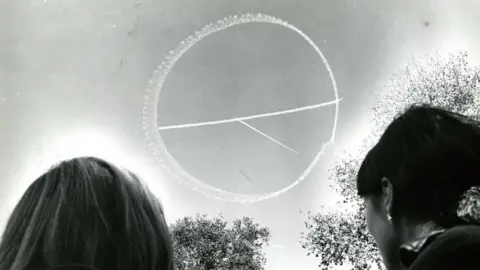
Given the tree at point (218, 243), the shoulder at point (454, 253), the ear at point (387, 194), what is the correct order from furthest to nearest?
1. the tree at point (218, 243)
2. the ear at point (387, 194)
3. the shoulder at point (454, 253)

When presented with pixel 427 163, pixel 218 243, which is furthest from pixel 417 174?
pixel 218 243

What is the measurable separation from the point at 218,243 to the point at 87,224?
33.2m

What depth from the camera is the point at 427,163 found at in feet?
6.48

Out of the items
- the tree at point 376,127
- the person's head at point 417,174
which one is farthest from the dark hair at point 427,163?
the tree at point 376,127

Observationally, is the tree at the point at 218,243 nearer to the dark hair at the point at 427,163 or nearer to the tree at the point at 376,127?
the tree at the point at 376,127

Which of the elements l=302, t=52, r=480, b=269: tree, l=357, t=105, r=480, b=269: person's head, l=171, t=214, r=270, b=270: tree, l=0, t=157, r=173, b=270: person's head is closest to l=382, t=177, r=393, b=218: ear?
l=357, t=105, r=480, b=269: person's head

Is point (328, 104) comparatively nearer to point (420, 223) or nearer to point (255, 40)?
point (255, 40)

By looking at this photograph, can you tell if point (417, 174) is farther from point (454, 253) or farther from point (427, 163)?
point (454, 253)

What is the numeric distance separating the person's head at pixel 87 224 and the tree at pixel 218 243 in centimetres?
3148

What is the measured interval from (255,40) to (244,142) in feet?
21.6

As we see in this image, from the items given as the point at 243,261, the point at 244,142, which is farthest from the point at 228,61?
the point at 243,261

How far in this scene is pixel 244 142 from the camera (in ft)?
96.9

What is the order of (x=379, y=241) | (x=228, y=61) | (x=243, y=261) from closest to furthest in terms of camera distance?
(x=379, y=241) < (x=228, y=61) < (x=243, y=261)

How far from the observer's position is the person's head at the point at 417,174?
6.31ft
